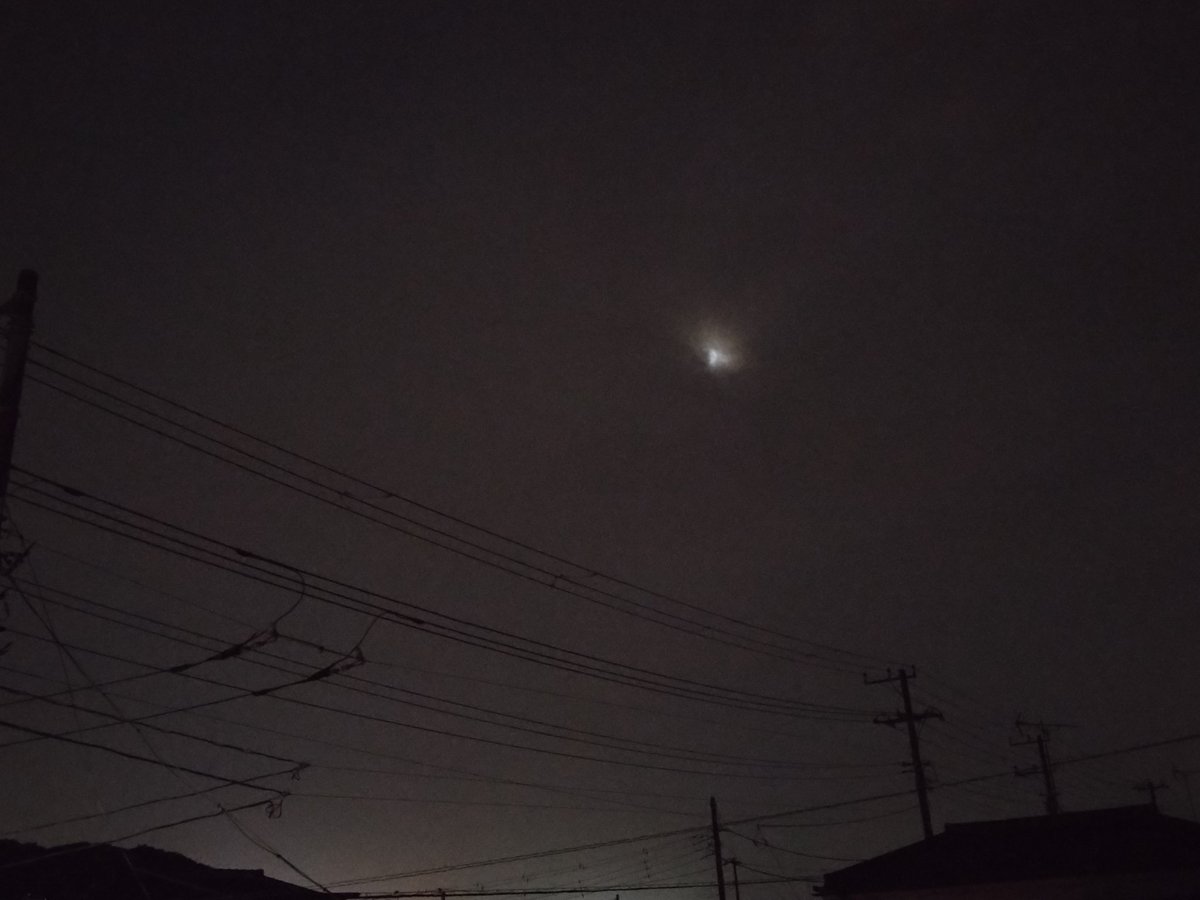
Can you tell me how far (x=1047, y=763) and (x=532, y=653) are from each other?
4327cm

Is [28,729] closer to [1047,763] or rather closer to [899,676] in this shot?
[899,676]

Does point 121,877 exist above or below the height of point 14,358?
below

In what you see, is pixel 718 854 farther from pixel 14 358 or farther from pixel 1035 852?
pixel 14 358

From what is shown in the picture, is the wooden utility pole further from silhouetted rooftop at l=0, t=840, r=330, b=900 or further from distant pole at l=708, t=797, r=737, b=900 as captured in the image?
silhouetted rooftop at l=0, t=840, r=330, b=900

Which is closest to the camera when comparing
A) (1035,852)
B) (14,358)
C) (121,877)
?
(14,358)

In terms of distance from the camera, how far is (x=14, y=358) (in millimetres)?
11344

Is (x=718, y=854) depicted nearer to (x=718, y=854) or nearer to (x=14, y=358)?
(x=718, y=854)

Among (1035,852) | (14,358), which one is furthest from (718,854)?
(14,358)

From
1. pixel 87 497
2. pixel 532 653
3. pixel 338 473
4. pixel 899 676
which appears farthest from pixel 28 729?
pixel 899 676

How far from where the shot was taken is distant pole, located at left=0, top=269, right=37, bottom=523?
10633 mm

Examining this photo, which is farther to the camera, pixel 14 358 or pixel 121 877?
pixel 121 877

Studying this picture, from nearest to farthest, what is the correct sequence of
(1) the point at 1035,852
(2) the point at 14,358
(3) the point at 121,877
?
(2) the point at 14,358, (3) the point at 121,877, (1) the point at 1035,852

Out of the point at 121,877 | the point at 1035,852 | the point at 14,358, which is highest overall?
the point at 14,358

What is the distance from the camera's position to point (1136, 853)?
2228 centimetres
